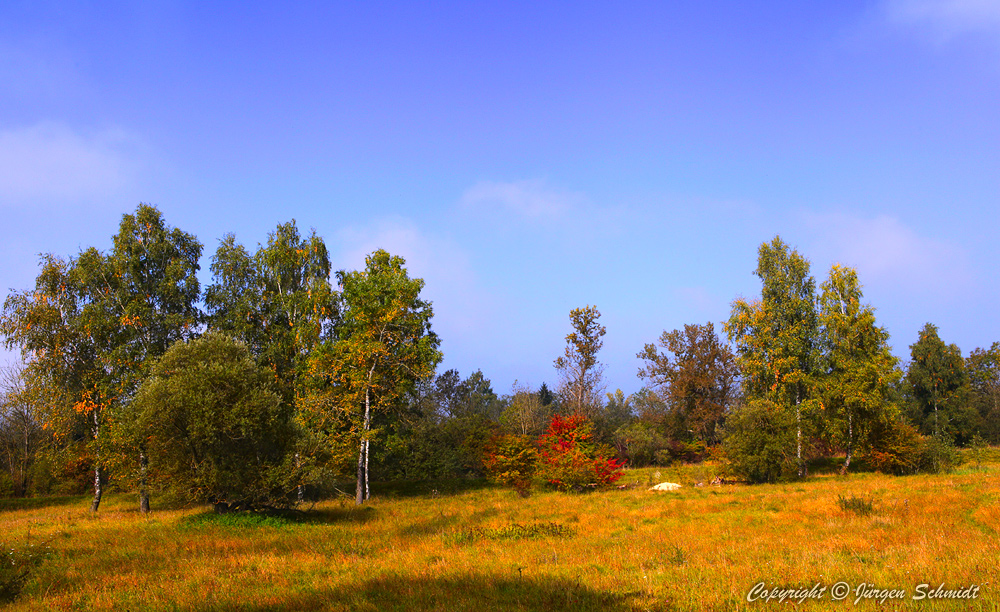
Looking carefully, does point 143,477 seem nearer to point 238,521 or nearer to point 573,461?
point 238,521

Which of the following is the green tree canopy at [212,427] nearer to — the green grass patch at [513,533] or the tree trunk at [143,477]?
the tree trunk at [143,477]

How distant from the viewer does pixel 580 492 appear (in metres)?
32.6

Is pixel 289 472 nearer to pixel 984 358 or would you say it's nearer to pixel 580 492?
pixel 580 492

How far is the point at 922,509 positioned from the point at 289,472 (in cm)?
2196

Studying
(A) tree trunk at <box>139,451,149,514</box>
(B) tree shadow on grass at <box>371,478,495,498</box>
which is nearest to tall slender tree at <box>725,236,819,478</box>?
(B) tree shadow on grass at <box>371,478,495,498</box>

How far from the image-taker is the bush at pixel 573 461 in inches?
1283

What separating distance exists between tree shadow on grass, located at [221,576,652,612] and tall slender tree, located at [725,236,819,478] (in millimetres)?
34053

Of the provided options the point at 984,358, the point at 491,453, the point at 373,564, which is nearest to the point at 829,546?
the point at 373,564

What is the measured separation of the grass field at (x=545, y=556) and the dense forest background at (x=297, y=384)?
11.5 feet

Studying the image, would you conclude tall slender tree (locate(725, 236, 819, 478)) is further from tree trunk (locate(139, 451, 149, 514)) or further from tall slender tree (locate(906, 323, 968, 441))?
tree trunk (locate(139, 451, 149, 514))


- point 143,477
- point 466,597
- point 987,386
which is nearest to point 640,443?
point 143,477

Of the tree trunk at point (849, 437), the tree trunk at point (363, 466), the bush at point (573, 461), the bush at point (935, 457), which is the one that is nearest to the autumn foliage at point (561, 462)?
the bush at point (573, 461)

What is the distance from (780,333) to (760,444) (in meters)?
10.3

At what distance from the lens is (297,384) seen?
105ft
